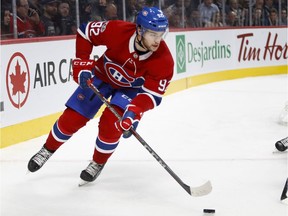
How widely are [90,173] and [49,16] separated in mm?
2653

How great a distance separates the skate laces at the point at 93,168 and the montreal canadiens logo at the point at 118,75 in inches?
19.1

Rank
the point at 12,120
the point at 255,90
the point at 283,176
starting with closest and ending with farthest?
the point at 283,176 → the point at 12,120 → the point at 255,90

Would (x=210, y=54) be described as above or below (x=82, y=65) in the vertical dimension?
below

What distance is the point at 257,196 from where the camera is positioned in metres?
3.38

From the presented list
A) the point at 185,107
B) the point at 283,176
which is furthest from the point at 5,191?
the point at 185,107

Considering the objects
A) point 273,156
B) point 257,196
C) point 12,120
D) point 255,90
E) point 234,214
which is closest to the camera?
point 234,214

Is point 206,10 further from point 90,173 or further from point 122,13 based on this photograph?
point 90,173

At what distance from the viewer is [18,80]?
4977 mm

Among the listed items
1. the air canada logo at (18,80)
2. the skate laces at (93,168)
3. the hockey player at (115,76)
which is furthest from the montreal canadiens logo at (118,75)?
the air canada logo at (18,80)

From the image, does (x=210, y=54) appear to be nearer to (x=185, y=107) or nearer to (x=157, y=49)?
(x=185, y=107)

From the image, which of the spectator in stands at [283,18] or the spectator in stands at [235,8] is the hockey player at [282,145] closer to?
the spectator in stands at [235,8]

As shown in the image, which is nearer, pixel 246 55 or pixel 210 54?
pixel 210 54

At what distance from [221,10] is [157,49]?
6870mm

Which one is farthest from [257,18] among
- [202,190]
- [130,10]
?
[202,190]
